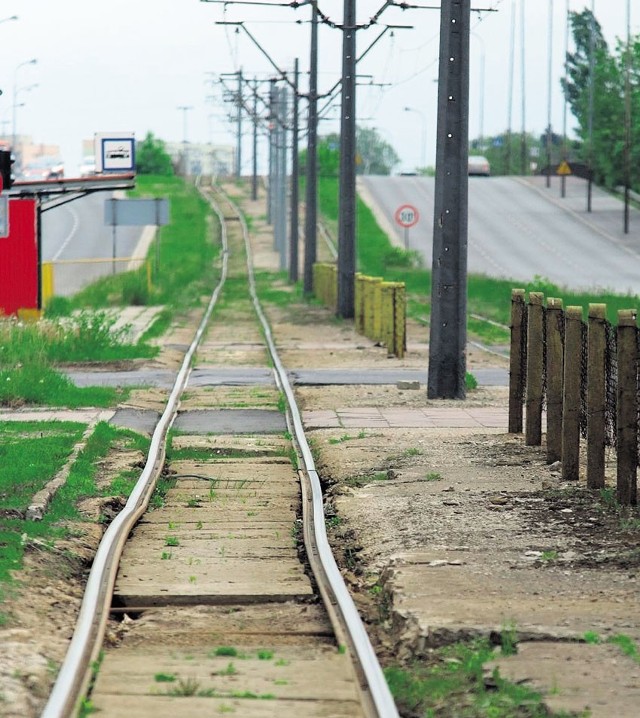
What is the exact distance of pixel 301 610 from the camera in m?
8.08

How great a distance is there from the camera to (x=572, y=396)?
40.4ft

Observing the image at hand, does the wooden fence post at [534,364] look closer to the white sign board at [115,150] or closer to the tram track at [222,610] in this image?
the tram track at [222,610]

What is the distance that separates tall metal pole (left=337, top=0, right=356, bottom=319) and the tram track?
22.5 m

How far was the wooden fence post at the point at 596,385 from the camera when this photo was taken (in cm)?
1145

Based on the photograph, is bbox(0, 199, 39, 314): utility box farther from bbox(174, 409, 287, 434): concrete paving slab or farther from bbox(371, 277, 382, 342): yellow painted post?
bbox(174, 409, 287, 434): concrete paving slab

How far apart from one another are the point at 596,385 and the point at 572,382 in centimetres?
84

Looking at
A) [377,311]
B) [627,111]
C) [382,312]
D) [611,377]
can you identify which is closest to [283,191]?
[627,111]

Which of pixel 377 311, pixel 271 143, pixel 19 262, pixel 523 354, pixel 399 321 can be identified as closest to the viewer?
pixel 523 354

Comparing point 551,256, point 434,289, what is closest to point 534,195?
point 551,256

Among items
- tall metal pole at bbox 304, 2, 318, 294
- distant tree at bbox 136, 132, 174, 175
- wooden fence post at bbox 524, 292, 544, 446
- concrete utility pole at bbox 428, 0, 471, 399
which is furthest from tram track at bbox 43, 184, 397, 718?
distant tree at bbox 136, 132, 174, 175

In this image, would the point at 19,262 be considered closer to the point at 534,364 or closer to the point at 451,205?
the point at 451,205

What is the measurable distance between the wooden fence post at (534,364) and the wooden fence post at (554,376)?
2.28 feet

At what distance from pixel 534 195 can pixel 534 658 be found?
3470 inches

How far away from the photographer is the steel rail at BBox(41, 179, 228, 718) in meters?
6.31
